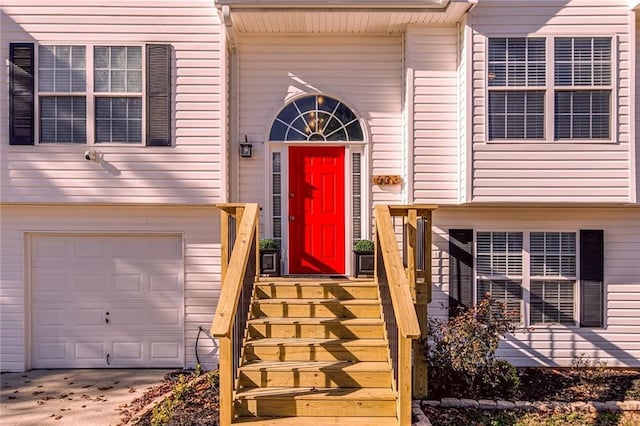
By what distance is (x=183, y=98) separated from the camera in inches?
230

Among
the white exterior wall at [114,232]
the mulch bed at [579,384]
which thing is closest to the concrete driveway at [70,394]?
the white exterior wall at [114,232]

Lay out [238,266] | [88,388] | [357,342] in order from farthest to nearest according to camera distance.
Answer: [88,388]
[357,342]
[238,266]

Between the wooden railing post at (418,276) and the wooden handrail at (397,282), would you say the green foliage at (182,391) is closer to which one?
the wooden railing post at (418,276)

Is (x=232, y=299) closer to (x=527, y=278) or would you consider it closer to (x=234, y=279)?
(x=234, y=279)

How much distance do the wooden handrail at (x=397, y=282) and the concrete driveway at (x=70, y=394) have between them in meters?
3.38

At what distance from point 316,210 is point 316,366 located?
2727 millimetres

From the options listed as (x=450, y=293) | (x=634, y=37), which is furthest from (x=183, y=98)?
(x=634, y=37)

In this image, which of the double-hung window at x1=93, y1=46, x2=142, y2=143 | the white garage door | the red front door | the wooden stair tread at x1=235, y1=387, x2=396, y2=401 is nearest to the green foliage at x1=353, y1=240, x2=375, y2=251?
the red front door

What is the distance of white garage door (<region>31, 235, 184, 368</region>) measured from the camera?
613 centimetres

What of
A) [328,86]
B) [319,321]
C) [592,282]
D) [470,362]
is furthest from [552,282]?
[328,86]

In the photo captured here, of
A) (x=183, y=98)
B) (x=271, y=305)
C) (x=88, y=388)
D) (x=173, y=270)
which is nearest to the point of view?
(x=271, y=305)

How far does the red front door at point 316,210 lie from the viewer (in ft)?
20.5

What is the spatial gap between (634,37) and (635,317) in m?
3.95

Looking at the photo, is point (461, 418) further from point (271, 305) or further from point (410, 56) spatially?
point (410, 56)
